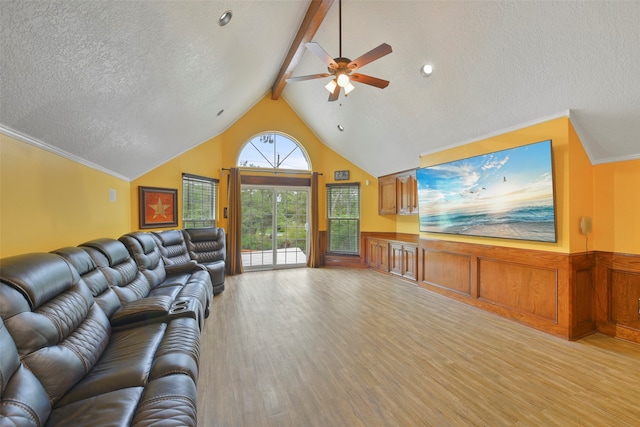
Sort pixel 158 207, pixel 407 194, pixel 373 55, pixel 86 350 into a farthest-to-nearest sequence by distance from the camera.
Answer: pixel 407 194
pixel 158 207
pixel 373 55
pixel 86 350

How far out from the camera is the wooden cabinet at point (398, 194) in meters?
5.21

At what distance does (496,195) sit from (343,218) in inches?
144

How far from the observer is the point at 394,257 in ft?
18.2

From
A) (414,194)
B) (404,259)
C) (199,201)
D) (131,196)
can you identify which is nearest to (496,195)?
(414,194)

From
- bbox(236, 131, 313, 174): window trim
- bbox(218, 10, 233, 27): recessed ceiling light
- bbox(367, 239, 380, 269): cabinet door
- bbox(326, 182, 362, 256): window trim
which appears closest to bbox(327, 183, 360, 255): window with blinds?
bbox(326, 182, 362, 256): window trim

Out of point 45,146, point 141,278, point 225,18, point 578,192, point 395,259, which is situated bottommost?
point 395,259

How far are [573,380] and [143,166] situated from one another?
19.0ft

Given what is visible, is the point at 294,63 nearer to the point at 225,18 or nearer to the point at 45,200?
the point at 225,18

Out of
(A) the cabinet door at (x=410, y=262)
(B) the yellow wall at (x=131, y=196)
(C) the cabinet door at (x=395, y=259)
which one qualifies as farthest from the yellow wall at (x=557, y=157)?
(C) the cabinet door at (x=395, y=259)

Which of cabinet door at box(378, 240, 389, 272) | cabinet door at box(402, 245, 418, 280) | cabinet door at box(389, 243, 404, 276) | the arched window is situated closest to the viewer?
cabinet door at box(402, 245, 418, 280)

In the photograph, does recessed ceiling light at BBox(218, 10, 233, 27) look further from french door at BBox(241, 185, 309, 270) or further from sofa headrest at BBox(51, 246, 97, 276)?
french door at BBox(241, 185, 309, 270)

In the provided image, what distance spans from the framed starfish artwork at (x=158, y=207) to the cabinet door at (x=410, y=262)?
4.53m

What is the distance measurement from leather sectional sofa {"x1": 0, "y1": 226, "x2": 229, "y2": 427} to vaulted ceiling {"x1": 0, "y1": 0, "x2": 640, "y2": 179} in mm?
1150

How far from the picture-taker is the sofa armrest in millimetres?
2014
